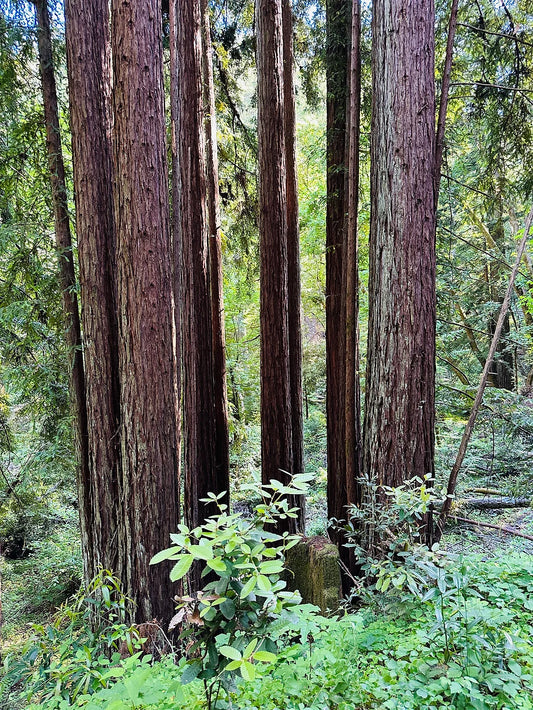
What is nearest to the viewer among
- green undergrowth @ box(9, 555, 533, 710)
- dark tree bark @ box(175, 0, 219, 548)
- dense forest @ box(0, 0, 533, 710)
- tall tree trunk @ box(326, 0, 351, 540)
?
green undergrowth @ box(9, 555, 533, 710)

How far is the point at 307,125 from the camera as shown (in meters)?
13.3

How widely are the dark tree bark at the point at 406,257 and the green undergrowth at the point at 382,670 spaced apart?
4.55ft

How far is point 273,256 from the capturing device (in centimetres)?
508

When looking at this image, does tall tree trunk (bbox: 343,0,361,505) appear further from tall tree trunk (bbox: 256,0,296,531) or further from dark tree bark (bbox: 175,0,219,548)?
dark tree bark (bbox: 175,0,219,548)

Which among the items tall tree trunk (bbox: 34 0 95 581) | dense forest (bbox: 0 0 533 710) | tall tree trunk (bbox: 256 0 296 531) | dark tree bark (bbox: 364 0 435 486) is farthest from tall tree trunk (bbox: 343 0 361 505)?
tall tree trunk (bbox: 34 0 95 581)

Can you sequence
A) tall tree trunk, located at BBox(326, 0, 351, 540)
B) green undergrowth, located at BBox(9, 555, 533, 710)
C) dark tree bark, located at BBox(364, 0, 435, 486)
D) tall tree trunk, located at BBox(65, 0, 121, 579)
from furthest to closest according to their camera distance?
tall tree trunk, located at BBox(326, 0, 351, 540) < tall tree trunk, located at BBox(65, 0, 121, 579) < dark tree bark, located at BBox(364, 0, 435, 486) < green undergrowth, located at BBox(9, 555, 533, 710)

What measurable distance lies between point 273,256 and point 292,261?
0.58 metres

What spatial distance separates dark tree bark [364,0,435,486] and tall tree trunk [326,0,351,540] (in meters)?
1.46

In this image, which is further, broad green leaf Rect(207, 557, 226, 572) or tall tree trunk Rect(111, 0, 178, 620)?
tall tree trunk Rect(111, 0, 178, 620)

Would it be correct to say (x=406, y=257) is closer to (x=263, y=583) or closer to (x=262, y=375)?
(x=262, y=375)

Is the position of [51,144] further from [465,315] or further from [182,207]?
[465,315]

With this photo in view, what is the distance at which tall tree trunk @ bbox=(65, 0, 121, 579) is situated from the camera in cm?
390

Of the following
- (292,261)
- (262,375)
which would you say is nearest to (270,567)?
(262,375)

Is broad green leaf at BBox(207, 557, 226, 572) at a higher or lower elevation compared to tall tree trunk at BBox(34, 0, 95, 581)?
lower
